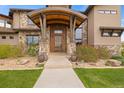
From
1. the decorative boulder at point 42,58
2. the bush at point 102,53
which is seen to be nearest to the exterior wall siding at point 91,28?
the bush at point 102,53

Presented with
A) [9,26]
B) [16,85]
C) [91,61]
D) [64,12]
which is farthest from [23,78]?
[9,26]

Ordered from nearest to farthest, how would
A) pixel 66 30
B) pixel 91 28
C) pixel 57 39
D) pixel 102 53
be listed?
pixel 102 53 → pixel 66 30 → pixel 57 39 → pixel 91 28

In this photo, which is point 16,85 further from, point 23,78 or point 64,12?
point 64,12

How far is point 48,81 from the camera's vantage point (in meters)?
8.01

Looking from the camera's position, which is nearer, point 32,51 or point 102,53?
point 102,53

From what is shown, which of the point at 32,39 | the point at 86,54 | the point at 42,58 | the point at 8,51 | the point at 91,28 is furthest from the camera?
the point at 32,39

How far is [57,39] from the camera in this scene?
2081cm

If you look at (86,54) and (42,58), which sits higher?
(86,54)

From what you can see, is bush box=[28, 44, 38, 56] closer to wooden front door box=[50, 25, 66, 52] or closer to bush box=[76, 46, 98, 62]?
wooden front door box=[50, 25, 66, 52]

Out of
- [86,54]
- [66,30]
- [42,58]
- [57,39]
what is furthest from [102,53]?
[57,39]

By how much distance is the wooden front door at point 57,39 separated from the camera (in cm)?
2047

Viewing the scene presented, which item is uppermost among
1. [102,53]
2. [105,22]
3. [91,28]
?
[105,22]

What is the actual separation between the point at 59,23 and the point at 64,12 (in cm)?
461

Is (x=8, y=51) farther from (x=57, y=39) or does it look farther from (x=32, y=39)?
(x=32, y=39)
